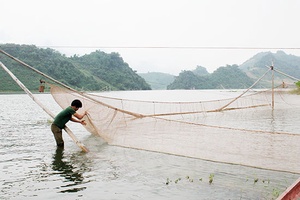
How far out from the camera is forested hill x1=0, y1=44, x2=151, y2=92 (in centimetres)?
A: 6906

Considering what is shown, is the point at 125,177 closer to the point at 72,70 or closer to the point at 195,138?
the point at 195,138

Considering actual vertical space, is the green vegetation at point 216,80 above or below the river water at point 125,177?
above

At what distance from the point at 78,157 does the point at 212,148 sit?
11.7 feet

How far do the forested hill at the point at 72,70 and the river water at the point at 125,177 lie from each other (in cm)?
5986

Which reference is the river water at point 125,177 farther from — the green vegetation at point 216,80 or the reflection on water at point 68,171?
the green vegetation at point 216,80

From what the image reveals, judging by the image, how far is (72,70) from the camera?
82.9m

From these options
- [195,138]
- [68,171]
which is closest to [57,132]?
[68,171]

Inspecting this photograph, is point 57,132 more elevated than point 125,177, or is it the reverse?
point 57,132

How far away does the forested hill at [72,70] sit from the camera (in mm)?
69062

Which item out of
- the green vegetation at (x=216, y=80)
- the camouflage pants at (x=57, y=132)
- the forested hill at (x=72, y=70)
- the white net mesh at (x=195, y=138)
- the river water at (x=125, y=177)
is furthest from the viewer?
the green vegetation at (x=216, y=80)

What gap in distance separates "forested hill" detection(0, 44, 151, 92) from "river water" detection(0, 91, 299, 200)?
59857 millimetres

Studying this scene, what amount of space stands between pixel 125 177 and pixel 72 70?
79.6 m

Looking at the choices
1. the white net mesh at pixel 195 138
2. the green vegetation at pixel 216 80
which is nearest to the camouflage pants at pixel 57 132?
the white net mesh at pixel 195 138

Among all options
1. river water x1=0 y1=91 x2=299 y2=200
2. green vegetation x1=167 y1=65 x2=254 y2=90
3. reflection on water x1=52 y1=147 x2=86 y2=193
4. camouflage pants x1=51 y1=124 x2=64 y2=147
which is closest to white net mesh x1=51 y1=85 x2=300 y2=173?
river water x1=0 y1=91 x2=299 y2=200
